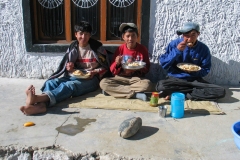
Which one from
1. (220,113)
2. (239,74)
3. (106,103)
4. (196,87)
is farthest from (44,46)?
(239,74)

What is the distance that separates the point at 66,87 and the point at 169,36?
1.85 m

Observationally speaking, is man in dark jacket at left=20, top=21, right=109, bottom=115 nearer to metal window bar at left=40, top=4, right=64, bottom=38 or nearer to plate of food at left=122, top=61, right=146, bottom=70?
plate of food at left=122, top=61, right=146, bottom=70

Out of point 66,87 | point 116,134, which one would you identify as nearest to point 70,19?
point 66,87

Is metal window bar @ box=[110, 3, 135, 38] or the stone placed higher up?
metal window bar @ box=[110, 3, 135, 38]

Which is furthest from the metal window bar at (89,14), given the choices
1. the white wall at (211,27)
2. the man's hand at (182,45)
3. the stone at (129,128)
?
the stone at (129,128)

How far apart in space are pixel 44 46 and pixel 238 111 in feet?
10.1

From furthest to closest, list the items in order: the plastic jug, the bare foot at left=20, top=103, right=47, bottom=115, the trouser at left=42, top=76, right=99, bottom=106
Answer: the trouser at left=42, top=76, right=99, bottom=106 < the bare foot at left=20, top=103, right=47, bottom=115 < the plastic jug

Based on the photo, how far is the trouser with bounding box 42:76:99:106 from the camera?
3354mm

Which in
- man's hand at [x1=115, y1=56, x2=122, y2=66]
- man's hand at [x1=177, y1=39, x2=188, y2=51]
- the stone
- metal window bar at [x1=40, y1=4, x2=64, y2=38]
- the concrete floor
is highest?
metal window bar at [x1=40, y1=4, x2=64, y2=38]

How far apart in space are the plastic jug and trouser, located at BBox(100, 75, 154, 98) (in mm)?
684

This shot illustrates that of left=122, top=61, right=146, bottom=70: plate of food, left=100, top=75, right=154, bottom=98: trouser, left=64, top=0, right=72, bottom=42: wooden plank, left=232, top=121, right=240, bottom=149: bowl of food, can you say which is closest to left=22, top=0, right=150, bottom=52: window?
left=64, top=0, right=72, bottom=42: wooden plank

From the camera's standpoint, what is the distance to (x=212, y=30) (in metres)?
4.10

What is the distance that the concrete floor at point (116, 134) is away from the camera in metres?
2.38

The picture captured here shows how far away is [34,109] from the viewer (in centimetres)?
312
